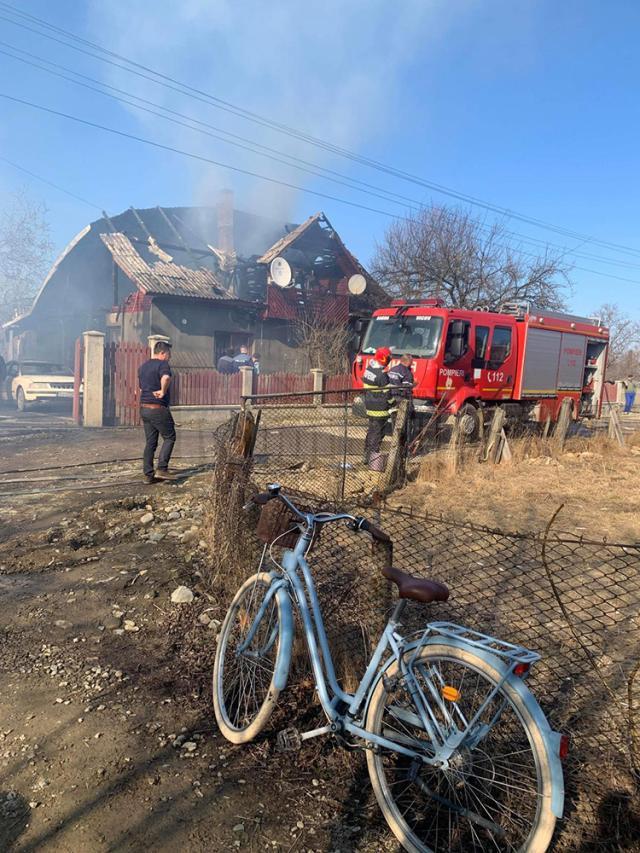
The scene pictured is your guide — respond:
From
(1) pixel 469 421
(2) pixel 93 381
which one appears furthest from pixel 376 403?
(2) pixel 93 381

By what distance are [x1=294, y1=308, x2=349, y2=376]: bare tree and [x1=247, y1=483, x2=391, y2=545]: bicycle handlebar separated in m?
19.0

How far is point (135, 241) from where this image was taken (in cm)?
2261

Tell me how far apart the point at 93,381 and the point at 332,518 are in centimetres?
1267

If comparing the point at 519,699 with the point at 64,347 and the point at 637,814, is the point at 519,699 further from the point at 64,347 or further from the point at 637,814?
the point at 64,347

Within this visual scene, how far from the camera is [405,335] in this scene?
1080 cm

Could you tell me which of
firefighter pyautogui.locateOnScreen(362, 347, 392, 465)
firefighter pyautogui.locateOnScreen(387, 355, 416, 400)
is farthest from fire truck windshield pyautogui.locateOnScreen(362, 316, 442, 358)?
firefighter pyautogui.locateOnScreen(362, 347, 392, 465)

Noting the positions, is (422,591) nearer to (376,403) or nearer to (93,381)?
(376,403)

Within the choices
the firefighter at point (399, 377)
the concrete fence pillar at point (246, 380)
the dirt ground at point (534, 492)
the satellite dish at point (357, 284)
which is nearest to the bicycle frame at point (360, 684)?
the dirt ground at point (534, 492)

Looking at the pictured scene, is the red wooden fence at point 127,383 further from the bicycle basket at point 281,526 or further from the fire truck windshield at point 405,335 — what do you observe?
the bicycle basket at point 281,526

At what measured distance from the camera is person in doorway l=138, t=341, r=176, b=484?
7.46m

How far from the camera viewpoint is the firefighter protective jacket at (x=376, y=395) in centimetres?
764

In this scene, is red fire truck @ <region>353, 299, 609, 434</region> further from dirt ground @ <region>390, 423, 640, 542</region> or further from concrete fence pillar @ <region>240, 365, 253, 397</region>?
concrete fence pillar @ <region>240, 365, 253, 397</region>

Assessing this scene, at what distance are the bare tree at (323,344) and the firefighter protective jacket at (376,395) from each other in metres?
13.7

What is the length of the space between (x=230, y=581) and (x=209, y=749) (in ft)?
4.79
